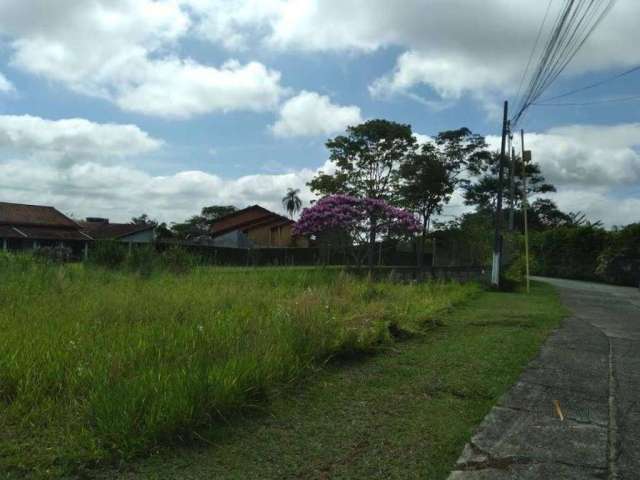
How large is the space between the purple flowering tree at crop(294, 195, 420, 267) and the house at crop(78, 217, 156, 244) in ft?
97.0

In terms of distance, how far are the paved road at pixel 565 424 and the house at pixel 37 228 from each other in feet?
137

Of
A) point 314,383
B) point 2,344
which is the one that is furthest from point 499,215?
point 2,344

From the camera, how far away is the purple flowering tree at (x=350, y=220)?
54.9 ft

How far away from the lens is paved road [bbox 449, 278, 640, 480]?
3.03m

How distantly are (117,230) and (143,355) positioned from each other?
55.1m

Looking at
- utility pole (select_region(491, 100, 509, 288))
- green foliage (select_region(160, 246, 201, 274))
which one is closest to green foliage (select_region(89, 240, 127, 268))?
green foliage (select_region(160, 246, 201, 274))

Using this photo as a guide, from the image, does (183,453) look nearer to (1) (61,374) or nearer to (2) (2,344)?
(1) (61,374)

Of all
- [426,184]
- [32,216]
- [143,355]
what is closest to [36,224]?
[32,216]

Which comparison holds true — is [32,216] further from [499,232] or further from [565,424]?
[565,424]

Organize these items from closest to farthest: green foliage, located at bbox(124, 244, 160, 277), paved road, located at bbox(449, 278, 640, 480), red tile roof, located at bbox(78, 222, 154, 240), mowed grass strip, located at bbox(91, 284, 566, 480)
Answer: mowed grass strip, located at bbox(91, 284, 566, 480) < paved road, located at bbox(449, 278, 640, 480) < green foliage, located at bbox(124, 244, 160, 277) < red tile roof, located at bbox(78, 222, 154, 240)

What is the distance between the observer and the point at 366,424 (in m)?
3.60

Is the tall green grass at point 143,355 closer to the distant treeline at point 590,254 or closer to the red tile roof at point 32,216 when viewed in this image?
the distant treeline at point 590,254

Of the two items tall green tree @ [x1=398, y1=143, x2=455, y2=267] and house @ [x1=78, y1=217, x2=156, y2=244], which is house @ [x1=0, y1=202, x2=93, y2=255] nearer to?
house @ [x1=78, y1=217, x2=156, y2=244]

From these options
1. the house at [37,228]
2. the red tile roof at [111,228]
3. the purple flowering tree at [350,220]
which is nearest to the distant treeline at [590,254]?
the purple flowering tree at [350,220]
